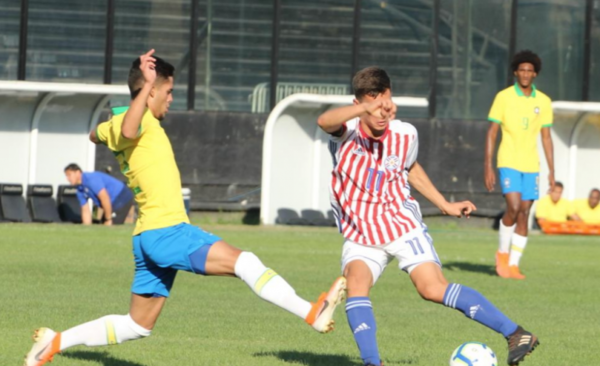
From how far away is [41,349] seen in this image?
6930 mm

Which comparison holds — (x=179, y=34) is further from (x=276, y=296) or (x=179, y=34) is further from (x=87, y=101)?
(x=276, y=296)

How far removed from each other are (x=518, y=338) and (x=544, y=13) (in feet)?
65.6

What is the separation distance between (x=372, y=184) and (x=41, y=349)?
2.11 m

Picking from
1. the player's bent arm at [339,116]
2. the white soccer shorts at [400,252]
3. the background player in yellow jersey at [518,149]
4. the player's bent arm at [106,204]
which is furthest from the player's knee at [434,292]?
the player's bent arm at [106,204]

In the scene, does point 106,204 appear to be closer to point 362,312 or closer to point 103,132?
point 103,132

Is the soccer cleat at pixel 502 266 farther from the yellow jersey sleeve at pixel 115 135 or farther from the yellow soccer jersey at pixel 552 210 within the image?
the yellow soccer jersey at pixel 552 210

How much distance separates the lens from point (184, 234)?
6.73 metres

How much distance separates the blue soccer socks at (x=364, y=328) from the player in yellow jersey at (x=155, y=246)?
48 cm

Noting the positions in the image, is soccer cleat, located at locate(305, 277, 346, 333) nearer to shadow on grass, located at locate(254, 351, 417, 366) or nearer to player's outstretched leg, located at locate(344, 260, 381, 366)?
player's outstretched leg, located at locate(344, 260, 381, 366)

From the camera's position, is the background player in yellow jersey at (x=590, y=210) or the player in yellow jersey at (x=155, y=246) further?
the background player in yellow jersey at (x=590, y=210)

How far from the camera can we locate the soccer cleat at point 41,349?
6926 millimetres

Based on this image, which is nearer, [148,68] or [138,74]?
[148,68]

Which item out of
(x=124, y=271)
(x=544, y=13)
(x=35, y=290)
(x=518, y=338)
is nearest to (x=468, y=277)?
(x=124, y=271)

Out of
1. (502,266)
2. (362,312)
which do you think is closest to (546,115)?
(502,266)
